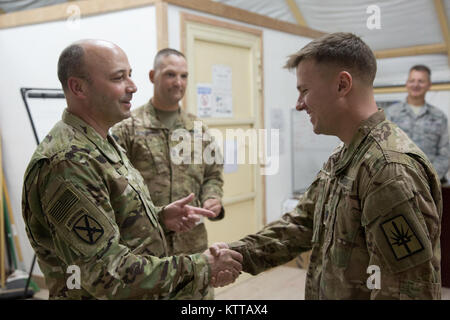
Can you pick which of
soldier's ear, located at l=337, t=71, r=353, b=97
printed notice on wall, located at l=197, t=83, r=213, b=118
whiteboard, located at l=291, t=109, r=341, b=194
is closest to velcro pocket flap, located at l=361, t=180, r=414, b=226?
soldier's ear, located at l=337, t=71, r=353, b=97

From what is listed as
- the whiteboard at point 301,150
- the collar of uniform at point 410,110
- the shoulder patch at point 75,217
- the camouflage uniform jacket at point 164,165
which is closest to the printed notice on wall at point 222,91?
the whiteboard at point 301,150

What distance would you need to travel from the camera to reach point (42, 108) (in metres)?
2.98

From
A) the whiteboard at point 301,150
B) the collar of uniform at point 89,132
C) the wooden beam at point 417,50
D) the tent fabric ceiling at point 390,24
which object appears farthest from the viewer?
the whiteboard at point 301,150

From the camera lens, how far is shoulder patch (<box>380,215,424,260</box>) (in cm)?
116

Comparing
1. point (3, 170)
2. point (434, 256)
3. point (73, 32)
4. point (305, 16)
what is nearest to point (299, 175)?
point (305, 16)

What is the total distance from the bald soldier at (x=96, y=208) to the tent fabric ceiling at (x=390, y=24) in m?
1.63

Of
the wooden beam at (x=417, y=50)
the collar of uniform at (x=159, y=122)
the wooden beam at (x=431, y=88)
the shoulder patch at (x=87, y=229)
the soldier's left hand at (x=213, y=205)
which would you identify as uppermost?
the wooden beam at (x=417, y=50)

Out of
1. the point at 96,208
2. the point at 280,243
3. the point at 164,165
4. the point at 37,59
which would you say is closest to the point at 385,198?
the point at 280,243

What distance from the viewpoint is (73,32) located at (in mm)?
3020

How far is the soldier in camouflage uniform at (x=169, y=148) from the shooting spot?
237 centimetres

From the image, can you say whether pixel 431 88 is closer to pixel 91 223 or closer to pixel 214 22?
pixel 214 22

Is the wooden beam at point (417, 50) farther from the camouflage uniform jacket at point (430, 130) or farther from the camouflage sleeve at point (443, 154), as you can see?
the camouflage sleeve at point (443, 154)

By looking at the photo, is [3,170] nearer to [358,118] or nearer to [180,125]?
[180,125]
